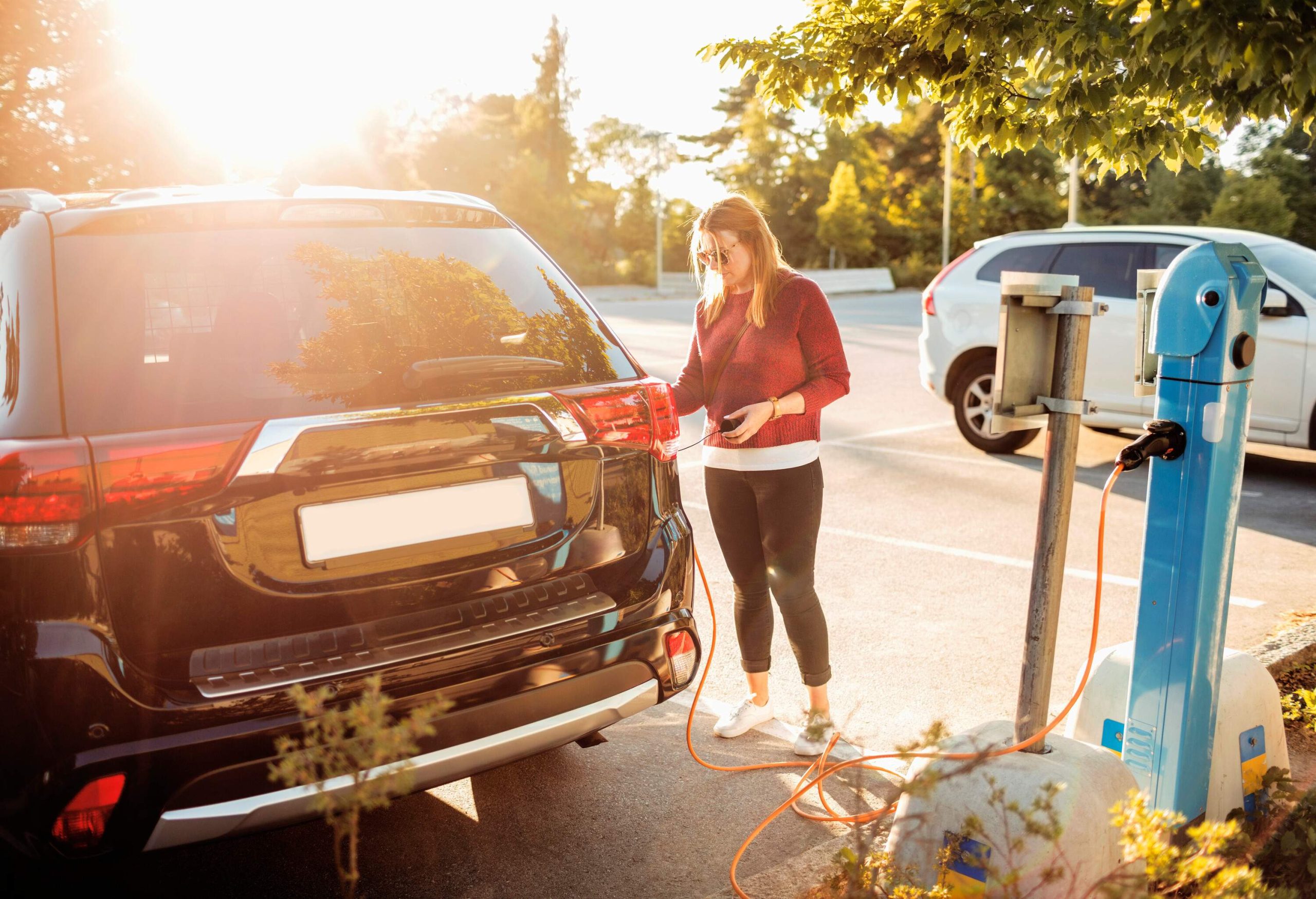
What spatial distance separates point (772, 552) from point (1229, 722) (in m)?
1.37

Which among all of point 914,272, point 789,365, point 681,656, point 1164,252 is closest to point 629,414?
point 681,656

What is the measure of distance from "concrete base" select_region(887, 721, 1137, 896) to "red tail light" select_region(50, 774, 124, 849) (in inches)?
61.1

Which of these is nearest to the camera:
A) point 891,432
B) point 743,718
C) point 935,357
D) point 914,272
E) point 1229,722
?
point 1229,722

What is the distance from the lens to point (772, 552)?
11.6 ft

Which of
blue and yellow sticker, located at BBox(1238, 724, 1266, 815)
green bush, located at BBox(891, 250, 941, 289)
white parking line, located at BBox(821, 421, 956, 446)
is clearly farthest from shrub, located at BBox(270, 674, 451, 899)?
green bush, located at BBox(891, 250, 941, 289)

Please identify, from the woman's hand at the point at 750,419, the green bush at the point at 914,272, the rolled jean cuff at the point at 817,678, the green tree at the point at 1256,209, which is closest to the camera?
the woman's hand at the point at 750,419

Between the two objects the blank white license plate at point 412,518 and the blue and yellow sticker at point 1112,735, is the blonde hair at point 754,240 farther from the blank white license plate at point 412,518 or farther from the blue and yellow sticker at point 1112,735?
the blue and yellow sticker at point 1112,735

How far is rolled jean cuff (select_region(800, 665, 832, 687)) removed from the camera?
3625mm

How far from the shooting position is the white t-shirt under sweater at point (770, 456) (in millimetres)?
3451

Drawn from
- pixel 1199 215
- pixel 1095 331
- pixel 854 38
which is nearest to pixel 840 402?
pixel 1095 331

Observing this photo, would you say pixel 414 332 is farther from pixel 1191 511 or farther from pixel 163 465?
pixel 1191 511

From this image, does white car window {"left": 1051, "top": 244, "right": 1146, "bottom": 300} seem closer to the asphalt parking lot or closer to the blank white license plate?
the asphalt parking lot

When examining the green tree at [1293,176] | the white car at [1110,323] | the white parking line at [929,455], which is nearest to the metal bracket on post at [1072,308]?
the white car at [1110,323]

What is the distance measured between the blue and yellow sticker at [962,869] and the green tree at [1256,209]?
128ft
